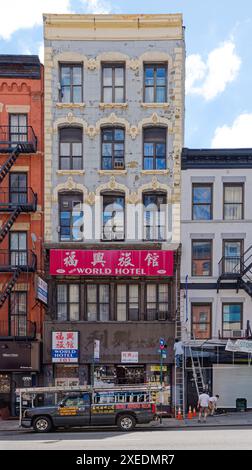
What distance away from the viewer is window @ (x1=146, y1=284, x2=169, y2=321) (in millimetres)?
31453

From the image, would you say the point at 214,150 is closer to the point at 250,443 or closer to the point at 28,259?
the point at 28,259

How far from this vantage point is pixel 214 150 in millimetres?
31828

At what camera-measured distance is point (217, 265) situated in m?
31.4

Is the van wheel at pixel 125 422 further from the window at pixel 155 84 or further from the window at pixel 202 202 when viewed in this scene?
the window at pixel 155 84

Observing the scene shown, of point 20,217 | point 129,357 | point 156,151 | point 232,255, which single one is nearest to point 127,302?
point 129,357

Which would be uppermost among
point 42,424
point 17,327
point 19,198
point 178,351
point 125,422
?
point 19,198

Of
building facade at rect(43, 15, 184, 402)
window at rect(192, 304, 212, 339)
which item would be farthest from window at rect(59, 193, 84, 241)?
window at rect(192, 304, 212, 339)

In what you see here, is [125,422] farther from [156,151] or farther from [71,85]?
[71,85]

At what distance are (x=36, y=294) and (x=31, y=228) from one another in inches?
151

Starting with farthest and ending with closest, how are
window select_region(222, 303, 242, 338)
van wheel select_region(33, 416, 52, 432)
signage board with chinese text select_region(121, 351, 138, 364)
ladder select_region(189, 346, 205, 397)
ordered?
window select_region(222, 303, 242, 338) < signage board with chinese text select_region(121, 351, 138, 364) < ladder select_region(189, 346, 205, 397) < van wheel select_region(33, 416, 52, 432)

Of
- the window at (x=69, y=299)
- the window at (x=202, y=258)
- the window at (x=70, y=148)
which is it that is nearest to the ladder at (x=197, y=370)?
the window at (x=202, y=258)

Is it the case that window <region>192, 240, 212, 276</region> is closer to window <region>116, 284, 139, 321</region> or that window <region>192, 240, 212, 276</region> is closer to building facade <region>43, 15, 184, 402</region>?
building facade <region>43, 15, 184, 402</region>

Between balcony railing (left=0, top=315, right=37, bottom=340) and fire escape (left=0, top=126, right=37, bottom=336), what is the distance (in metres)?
0.27

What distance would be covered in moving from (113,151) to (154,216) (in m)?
3.94
